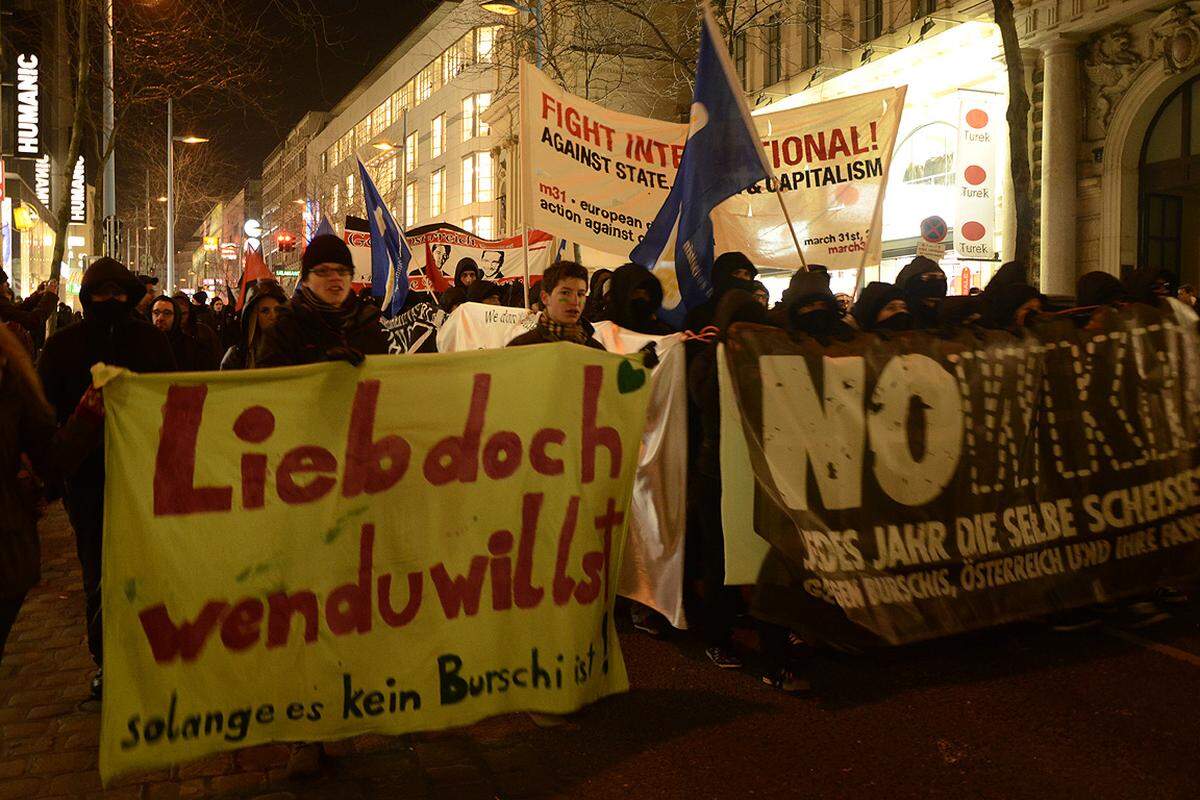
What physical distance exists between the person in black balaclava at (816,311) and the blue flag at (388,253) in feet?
23.4

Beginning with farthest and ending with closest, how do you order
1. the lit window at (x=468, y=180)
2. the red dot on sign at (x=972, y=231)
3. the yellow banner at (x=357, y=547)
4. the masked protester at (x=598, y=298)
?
the lit window at (x=468, y=180) < the red dot on sign at (x=972, y=231) < the masked protester at (x=598, y=298) < the yellow banner at (x=357, y=547)

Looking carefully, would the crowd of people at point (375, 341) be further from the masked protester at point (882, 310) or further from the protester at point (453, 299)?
the protester at point (453, 299)

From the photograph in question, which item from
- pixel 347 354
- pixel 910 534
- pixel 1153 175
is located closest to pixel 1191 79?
pixel 1153 175

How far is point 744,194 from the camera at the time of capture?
923 centimetres

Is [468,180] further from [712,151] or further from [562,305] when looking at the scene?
[562,305]

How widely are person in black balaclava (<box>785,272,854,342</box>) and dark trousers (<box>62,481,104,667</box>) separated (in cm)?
319

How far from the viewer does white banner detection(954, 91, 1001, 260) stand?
60.2 feet

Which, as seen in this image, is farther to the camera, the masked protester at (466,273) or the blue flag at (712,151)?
the masked protester at (466,273)

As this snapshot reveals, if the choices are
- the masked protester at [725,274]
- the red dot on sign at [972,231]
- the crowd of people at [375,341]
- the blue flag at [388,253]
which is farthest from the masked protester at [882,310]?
the red dot on sign at [972,231]

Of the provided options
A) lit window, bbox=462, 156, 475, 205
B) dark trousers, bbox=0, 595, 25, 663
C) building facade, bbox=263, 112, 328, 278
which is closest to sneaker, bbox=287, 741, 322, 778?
dark trousers, bbox=0, 595, 25, 663

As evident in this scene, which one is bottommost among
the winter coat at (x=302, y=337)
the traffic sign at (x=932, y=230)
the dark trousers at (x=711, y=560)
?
the dark trousers at (x=711, y=560)

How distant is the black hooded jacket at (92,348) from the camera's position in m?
4.61

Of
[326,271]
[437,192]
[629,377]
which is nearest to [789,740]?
[629,377]

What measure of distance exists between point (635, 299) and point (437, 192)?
209 ft
